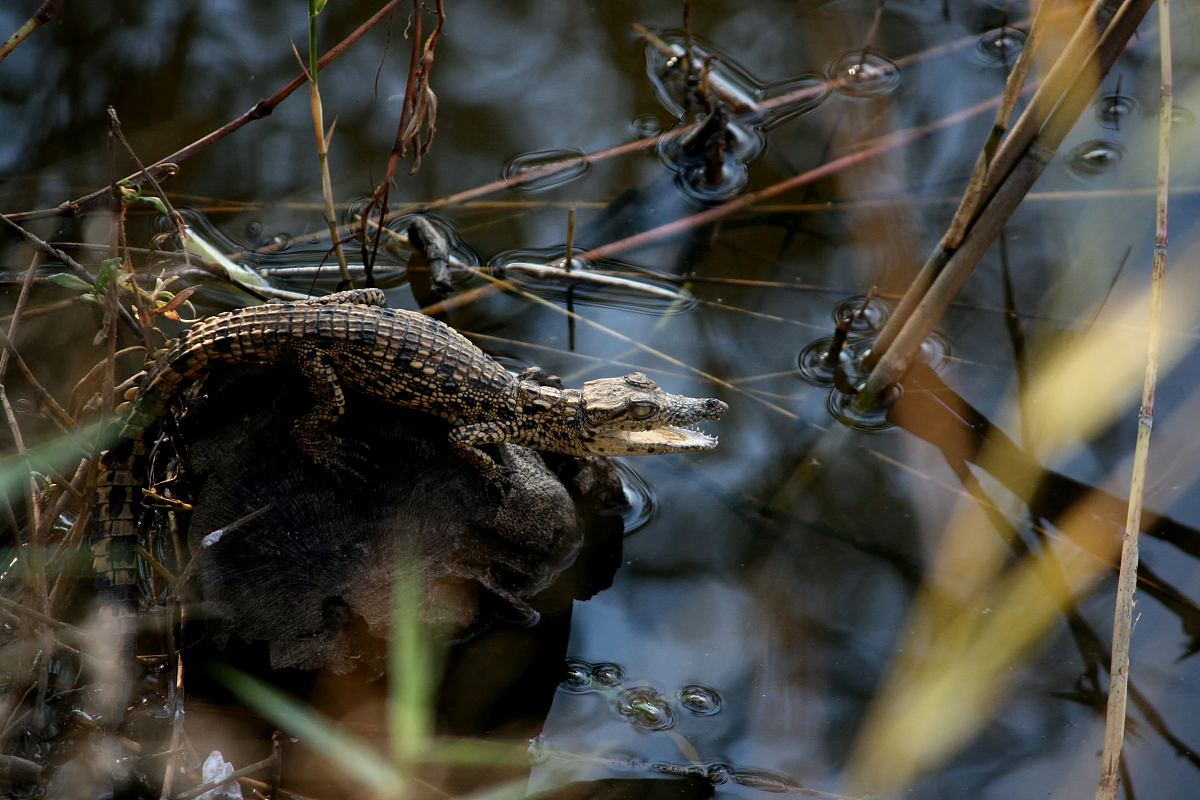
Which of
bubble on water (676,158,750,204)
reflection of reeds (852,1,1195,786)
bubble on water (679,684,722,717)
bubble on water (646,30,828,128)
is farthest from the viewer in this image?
bubble on water (646,30,828,128)

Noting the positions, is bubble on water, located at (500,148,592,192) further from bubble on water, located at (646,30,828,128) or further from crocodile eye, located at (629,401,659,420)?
crocodile eye, located at (629,401,659,420)

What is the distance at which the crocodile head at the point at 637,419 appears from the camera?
13.3 ft

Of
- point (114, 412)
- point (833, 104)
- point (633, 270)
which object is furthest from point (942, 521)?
point (114, 412)

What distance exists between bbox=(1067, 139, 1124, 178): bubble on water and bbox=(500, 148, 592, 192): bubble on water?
8.38 feet

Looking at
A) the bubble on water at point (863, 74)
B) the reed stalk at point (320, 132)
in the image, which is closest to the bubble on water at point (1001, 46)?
the bubble on water at point (863, 74)

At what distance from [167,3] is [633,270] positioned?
340cm

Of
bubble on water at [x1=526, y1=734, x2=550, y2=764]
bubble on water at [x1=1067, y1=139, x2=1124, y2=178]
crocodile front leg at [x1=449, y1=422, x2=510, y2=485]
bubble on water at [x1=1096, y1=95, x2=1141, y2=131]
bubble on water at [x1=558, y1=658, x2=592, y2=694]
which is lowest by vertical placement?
bubble on water at [x1=526, y1=734, x2=550, y2=764]

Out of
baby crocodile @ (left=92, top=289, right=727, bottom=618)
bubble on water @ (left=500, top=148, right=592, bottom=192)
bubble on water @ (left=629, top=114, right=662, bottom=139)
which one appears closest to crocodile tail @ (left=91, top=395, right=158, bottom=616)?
baby crocodile @ (left=92, top=289, right=727, bottom=618)

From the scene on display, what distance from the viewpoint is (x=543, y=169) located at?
18.9ft

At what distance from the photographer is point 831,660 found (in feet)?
13.3

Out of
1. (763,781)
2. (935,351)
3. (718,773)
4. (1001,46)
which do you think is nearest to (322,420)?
(718,773)

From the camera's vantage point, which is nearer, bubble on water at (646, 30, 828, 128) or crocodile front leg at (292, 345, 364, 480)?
crocodile front leg at (292, 345, 364, 480)

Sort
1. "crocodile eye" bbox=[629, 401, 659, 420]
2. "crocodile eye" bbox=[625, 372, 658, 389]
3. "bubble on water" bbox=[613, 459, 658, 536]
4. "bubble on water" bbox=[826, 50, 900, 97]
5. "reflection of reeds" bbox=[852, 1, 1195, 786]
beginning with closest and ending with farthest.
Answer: "reflection of reeds" bbox=[852, 1, 1195, 786]
"crocodile eye" bbox=[629, 401, 659, 420]
"crocodile eye" bbox=[625, 372, 658, 389]
"bubble on water" bbox=[613, 459, 658, 536]
"bubble on water" bbox=[826, 50, 900, 97]

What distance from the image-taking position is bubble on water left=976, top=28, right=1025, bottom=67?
6.23 m
